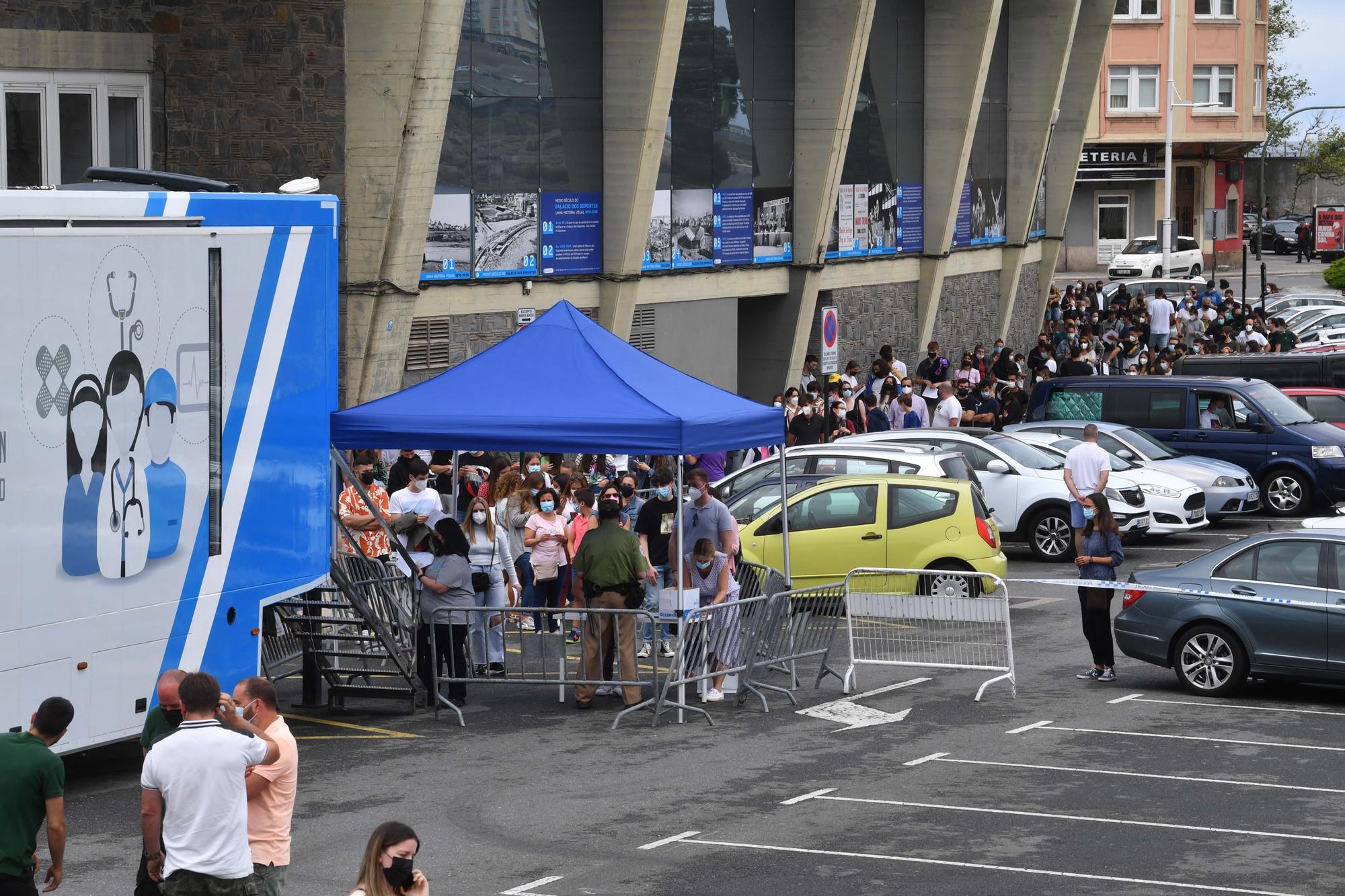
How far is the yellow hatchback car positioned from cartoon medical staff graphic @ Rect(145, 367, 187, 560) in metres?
8.69

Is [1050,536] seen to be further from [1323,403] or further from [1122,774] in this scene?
[1122,774]

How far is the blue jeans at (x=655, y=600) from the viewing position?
15.8m

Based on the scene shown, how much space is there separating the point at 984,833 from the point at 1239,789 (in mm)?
2175

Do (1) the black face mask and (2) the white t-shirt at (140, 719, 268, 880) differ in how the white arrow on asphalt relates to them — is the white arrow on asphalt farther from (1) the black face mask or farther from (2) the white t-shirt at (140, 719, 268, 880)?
(1) the black face mask

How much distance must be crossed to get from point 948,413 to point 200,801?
23109 millimetres

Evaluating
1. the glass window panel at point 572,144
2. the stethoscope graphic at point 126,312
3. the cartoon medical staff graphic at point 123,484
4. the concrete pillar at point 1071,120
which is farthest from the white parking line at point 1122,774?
the concrete pillar at point 1071,120

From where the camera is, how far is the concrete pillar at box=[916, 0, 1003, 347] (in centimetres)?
3938

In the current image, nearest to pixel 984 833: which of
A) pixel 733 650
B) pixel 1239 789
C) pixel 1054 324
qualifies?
pixel 1239 789

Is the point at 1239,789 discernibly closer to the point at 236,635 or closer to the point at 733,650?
the point at 733,650

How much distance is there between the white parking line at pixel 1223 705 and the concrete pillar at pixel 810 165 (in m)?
20.0

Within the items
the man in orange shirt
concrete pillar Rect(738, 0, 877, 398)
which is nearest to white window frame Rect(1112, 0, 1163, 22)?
concrete pillar Rect(738, 0, 877, 398)

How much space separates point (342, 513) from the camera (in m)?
16.8

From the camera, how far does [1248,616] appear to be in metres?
15.5

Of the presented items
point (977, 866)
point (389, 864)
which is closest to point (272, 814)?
point (389, 864)
